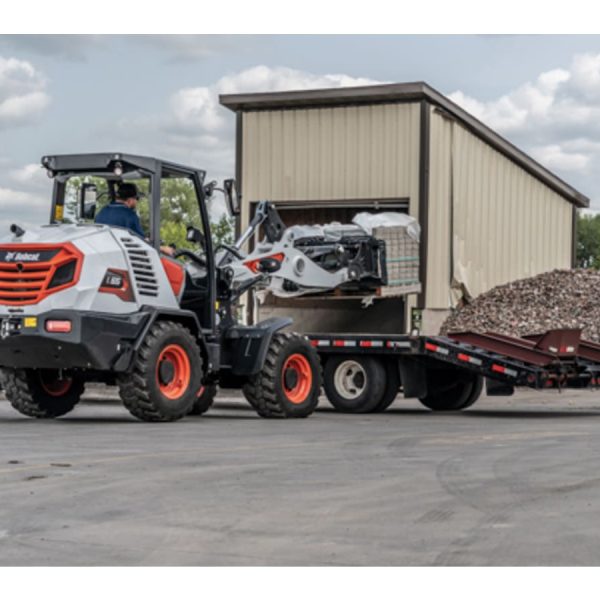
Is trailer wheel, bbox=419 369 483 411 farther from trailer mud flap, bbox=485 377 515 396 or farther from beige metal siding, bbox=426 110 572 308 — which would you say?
beige metal siding, bbox=426 110 572 308

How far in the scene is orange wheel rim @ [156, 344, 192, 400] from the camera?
14.3 metres

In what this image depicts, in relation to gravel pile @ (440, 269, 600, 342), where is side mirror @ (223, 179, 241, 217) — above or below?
above

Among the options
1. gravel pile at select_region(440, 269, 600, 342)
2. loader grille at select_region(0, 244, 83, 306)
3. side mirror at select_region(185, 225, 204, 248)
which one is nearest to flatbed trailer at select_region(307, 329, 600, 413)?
side mirror at select_region(185, 225, 204, 248)

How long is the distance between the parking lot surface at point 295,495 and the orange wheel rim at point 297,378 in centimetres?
188

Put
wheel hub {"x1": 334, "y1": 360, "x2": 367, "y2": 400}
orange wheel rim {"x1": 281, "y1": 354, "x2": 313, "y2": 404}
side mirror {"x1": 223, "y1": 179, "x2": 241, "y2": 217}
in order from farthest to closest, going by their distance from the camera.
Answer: wheel hub {"x1": 334, "y1": 360, "x2": 367, "y2": 400} → orange wheel rim {"x1": 281, "y1": 354, "x2": 313, "y2": 404} → side mirror {"x1": 223, "y1": 179, "x2": 241, "y2": 217}

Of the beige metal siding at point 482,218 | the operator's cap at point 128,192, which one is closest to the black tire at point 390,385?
the operator's cap at point 128,192

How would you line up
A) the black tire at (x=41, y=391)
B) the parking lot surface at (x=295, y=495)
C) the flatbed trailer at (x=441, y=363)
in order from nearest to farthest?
the parking lot surface at (x=295, y=495) < the black tire at (x=41, y=391) < the flatbed trailer at (x=441, y=363)

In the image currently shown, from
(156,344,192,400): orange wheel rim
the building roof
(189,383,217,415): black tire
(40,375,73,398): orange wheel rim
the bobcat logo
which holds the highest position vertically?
the building roof

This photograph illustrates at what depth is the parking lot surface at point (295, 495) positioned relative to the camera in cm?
688

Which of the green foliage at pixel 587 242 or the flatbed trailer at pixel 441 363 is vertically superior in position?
the green foliage at pixel 587 242

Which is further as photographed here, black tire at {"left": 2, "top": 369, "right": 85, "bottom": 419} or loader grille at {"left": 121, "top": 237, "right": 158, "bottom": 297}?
black tire at {"left": 2, "top": 369, "right": 85, "bottom": 419}

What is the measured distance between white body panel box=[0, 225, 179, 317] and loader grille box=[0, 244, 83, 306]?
6 centimetres

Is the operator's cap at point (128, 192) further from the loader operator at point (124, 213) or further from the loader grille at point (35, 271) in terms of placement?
the loader grille at point (35, 271)

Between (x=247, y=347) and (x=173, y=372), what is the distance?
146 cm
